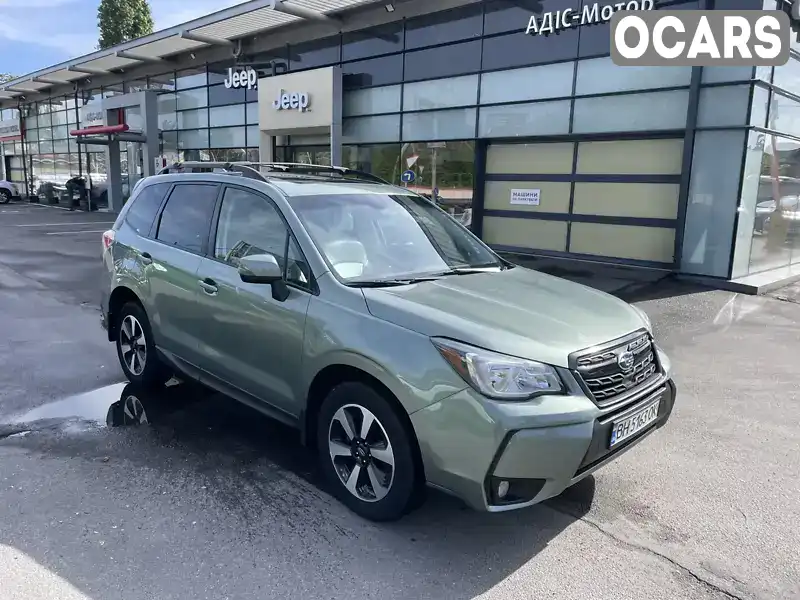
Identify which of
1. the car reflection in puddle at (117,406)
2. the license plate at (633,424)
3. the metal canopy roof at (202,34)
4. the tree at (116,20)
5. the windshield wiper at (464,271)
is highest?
the tree at (116,20)

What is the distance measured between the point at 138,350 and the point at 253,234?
187 centimetres

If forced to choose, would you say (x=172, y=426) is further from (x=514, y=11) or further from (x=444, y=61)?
(x=444, y=61)

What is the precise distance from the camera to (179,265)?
4.48m

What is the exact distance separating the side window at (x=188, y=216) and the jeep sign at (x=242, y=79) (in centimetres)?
1580

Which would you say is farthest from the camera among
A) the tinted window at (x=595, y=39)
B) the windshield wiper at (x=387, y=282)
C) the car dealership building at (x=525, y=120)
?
the tinted window at (x=595, y=39)

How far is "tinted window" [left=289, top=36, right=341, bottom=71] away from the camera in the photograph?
673 inches

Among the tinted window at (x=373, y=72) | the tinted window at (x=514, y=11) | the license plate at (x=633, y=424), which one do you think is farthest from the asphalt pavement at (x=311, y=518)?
the tinted window at (x=373, y=72)

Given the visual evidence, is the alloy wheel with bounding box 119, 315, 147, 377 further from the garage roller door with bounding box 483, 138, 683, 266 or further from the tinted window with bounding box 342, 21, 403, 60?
the tinted window with bounding box 342, 21, 403, 60

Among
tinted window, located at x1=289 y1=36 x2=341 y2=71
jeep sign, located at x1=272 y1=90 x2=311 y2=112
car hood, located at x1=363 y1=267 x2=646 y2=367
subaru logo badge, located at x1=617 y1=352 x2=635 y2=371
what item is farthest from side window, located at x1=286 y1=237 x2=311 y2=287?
tinted window, located at x1=289 y1=36 x2=341 y2=71

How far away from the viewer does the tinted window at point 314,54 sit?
17.1 m

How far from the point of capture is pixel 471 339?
286 centimetres

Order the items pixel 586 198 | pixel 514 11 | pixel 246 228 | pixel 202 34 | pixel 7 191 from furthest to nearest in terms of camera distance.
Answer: pixel 7 191
pixel 202 34
pixel 514 11
pixel 586 198
pixel 246 228

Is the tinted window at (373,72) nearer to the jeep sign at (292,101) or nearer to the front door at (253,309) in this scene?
the jeep sign at (292,101)

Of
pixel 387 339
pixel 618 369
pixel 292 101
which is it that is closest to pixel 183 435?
pixel 387 339
